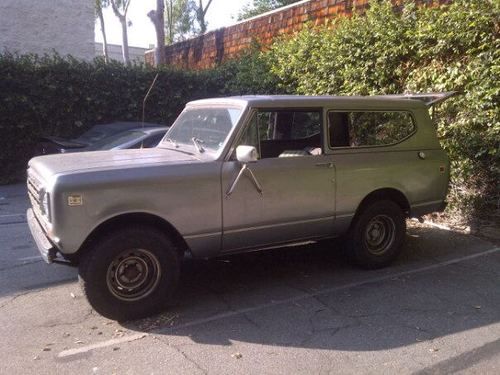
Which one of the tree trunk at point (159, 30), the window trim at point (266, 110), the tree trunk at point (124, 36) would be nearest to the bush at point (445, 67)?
the window trim at point (266, 110)

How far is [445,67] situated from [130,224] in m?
5.35

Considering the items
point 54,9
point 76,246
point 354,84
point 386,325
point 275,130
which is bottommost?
point 386,325

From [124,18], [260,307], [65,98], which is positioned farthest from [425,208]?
[124,18]

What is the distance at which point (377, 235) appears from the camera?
5.48 metres

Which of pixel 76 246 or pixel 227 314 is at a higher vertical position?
pixel 76 246

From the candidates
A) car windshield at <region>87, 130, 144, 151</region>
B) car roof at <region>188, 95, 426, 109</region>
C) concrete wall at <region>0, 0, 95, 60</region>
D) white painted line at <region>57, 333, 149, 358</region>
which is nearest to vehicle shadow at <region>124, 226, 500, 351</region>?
white painted line at <region>57, 333, 149, 358</region>

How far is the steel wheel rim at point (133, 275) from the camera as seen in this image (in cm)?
407

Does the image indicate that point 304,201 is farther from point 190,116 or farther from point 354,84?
point 354,84

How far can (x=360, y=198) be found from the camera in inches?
205

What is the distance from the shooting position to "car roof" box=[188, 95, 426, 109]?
15.7 feet

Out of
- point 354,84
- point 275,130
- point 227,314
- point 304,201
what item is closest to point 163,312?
point 227,314

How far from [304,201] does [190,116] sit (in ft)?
5.09

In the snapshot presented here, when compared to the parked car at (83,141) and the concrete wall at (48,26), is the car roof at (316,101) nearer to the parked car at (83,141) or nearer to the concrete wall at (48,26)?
the parked car at (83,141)

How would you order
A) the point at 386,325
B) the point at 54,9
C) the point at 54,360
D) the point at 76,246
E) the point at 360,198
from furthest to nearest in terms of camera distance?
the point at 54,9 → the point at 360,198 → the point at 386,325 → the point at 76,246 → the point at 54,360
